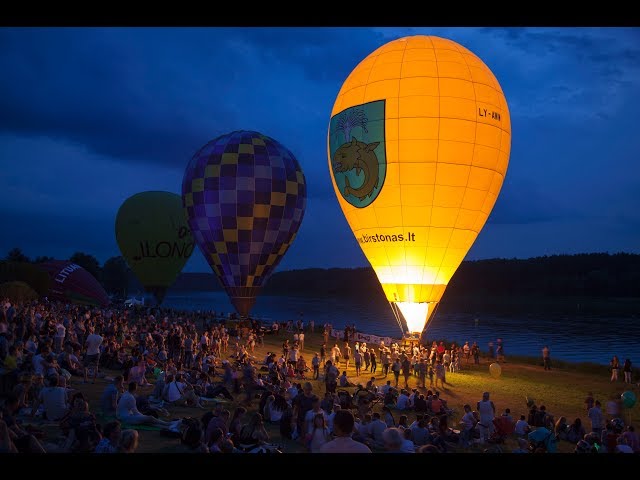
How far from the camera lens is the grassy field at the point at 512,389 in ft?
32.8

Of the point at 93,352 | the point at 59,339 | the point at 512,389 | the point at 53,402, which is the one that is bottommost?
the point at 512,389

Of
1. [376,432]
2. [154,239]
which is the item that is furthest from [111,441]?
[154,239]

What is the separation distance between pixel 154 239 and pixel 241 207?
49.4 ft

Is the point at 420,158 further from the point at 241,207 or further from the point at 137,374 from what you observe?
the point at 137,374

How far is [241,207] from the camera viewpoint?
80.6 feet

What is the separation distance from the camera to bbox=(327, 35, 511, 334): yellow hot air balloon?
671 inches

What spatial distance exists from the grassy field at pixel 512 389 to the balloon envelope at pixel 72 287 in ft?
81.7

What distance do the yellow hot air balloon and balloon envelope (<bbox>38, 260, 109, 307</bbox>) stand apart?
31694 millimetres

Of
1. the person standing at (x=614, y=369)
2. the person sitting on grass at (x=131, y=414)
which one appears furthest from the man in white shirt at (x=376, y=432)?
the person standing at (x=614, y=369)

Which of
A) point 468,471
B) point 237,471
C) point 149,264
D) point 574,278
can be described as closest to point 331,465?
point 237,471

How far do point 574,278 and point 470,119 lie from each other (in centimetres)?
9950

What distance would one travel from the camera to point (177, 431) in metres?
8.34

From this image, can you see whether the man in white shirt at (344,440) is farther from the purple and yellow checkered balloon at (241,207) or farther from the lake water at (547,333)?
the lake water at (547,333)
